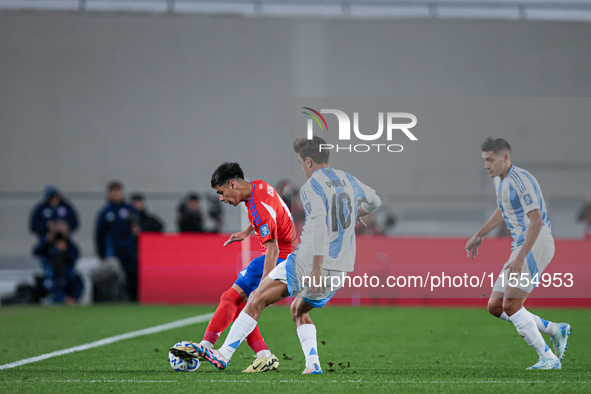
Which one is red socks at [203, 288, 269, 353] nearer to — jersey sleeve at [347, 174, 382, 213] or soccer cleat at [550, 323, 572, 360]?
jersey sleeve at [347, 174, 382, 213]

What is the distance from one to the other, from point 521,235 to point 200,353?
243cm

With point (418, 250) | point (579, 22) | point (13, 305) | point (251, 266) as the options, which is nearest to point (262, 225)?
point (251, 266)

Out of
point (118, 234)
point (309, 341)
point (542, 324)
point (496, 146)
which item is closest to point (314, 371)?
point (309, 341)

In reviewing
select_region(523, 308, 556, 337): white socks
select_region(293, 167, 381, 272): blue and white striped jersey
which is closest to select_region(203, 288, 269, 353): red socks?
select_region(293, 167, 381, 272): blue and white striped jersey

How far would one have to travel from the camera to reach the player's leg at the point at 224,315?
6.14 metres

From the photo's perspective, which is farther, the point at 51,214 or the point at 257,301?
the point at 51,214

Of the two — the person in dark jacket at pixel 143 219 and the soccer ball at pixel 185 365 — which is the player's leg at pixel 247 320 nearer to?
the soccer ball at pixel 185 365

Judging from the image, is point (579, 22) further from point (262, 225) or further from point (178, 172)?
point (262, 225)

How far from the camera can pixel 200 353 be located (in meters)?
5.80

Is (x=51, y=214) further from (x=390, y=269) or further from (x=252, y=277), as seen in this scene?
(x=252, y=277)

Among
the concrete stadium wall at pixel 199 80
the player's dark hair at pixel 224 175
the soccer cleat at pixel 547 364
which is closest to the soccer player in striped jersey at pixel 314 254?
the player's dark hair at pixel 224 175

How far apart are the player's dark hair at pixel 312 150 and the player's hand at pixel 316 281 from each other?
721 mm

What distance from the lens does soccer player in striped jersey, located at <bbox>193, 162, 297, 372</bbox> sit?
5.91m

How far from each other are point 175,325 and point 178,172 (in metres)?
9.88
